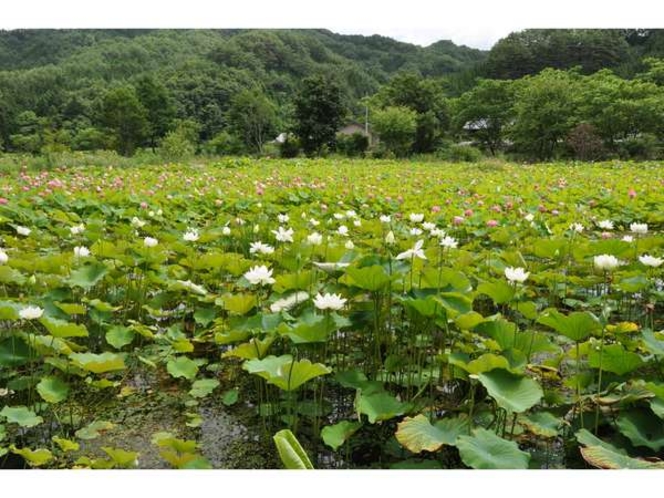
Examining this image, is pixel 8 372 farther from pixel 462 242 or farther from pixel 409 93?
pixel 409 93

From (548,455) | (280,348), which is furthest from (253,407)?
(548,455)

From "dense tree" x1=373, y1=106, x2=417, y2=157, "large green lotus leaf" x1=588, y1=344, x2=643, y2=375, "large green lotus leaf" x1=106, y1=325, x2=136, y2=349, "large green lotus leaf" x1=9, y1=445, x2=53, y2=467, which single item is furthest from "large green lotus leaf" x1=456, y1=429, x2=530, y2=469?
"dense tree" x1=373, y1=106, x2=417, y2=157

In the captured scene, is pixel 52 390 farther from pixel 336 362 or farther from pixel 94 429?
pixel 336 362

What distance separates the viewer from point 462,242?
3.56 metres

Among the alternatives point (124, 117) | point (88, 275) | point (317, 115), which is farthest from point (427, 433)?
point (124, 117)

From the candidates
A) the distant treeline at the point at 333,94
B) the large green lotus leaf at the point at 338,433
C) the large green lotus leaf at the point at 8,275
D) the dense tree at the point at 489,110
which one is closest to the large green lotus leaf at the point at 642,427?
the large green lotus leaf at the point at 338,433

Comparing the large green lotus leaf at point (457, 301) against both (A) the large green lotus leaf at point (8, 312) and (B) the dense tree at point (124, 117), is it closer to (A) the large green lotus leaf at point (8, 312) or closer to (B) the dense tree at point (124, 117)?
(A) the large green lotus leaf at point (8, 312)

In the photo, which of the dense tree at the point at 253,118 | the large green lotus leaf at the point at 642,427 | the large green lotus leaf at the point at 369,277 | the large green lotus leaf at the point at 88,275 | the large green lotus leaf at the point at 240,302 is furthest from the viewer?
the dense tree at the point at 253,118

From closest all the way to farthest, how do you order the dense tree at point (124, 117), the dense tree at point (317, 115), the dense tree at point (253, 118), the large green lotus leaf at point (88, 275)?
the large green lotus leaf at point (88, 275), the dense tree at point (317, 115), the dense tree at point (253, 118), the dense tree at point (124, 117)

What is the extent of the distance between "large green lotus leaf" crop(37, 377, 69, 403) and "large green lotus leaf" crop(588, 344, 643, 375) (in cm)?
135

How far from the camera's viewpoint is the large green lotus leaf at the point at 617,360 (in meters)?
1.24

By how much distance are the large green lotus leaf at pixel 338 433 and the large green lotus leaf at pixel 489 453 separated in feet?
0.83

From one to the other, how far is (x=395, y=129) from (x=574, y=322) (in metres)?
22.3

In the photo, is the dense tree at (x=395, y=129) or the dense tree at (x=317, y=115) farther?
the dense tree at (x=317, y=115)
